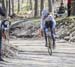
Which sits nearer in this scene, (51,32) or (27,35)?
(51,32)

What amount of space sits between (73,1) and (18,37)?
17.4 feet

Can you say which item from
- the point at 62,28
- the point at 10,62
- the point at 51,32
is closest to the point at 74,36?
the point at 62,28

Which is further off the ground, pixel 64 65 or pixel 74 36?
pixel 64 65

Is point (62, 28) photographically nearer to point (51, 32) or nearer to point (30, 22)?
point (30, 22)

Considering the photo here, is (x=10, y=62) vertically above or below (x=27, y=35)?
above

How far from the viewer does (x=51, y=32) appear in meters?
17.6

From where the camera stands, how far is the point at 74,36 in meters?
25.5

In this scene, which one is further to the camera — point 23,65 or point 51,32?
point 51,32

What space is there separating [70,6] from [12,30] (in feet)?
15.8

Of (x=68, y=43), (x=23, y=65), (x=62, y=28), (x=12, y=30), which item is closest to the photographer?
(x=23, y=65)

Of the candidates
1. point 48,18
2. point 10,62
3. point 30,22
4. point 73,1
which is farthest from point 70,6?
point 10,62

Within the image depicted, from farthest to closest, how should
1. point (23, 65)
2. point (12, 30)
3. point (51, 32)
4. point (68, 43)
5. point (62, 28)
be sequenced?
1. point (12, 30)
2. point (62, 28)
3. point (68, 43)
4. point (51, 32)
5. point (23, 65)

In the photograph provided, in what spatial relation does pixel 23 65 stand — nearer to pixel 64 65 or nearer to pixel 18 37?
pixel 64 65

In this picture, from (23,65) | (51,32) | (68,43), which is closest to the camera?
(23,65)
